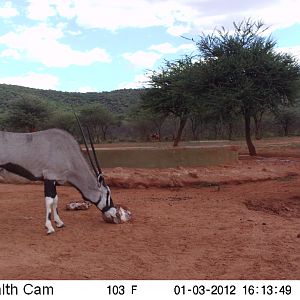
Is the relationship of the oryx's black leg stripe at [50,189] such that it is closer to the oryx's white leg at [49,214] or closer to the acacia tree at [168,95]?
the oryx's white leg at [49,214]

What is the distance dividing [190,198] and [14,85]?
58750mm

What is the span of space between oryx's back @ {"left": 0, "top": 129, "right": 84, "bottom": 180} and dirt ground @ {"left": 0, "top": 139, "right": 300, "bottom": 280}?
988 mm

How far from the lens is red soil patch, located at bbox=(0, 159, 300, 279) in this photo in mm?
5145

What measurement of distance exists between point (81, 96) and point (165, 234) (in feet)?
194

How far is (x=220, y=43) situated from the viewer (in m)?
20.5

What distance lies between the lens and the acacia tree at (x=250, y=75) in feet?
61.7

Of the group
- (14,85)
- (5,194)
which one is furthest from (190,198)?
(14,85)

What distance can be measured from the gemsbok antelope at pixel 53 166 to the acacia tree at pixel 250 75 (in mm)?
11307

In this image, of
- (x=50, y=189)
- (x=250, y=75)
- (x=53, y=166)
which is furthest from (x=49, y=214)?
(x=250, y=75)

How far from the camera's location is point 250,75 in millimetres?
19406

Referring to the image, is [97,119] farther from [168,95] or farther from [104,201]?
[104,201]

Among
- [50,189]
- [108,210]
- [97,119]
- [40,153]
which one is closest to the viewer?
[50,189]

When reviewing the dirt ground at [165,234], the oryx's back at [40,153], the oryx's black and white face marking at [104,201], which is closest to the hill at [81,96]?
the dirt ground at [165,234]
